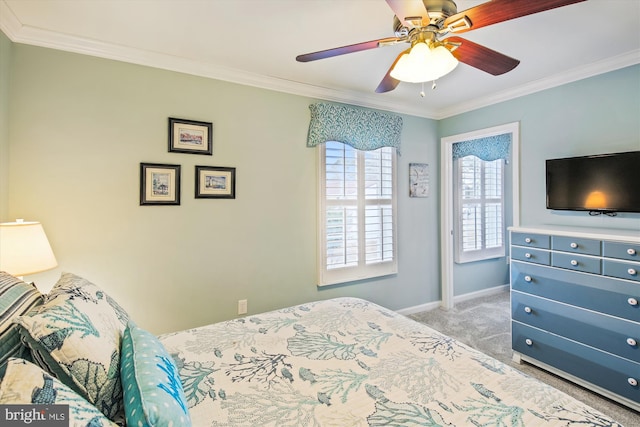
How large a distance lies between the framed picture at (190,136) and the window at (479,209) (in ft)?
11.1

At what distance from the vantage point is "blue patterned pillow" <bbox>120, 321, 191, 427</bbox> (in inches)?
30.7

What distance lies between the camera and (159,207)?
248cm

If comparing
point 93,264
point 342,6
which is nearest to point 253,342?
point 93,264

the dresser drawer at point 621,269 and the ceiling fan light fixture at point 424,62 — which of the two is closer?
the ceiling fan light fixture at point 424,62

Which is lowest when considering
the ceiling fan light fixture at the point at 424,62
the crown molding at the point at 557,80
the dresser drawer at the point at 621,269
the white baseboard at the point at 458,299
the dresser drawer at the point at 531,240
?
the white baseboard at the point at 458,299

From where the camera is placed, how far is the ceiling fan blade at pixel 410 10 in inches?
50.5

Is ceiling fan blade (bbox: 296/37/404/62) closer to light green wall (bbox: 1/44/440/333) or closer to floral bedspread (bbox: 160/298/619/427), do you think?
light green wall (bbox: 1/44/440/333)

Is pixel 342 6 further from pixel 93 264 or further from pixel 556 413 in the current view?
pixel 93 264

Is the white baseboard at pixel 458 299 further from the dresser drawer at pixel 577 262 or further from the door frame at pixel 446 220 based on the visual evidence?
the dresser drawer at pixel 577 262

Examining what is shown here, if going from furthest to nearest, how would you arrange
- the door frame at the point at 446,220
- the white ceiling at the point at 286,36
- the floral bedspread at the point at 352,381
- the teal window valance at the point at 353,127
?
the door frame at the point at 446,220 → the teal window valance at the point at 353,127 → the white ceiling at the point at 286,36 → the floral bedspread at the point at 352,381

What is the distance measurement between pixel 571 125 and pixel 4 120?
4.40 m

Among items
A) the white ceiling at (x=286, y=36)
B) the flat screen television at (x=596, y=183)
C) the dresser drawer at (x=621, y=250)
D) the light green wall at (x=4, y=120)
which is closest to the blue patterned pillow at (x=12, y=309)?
the light green wall at (x=4, y=120)

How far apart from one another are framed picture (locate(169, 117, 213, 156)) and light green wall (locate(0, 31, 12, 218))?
97 centimetres

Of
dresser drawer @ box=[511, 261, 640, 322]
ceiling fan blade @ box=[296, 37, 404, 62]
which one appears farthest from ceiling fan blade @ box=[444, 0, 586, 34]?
dresser drawer @ box=[511, 261, 640, 322]
